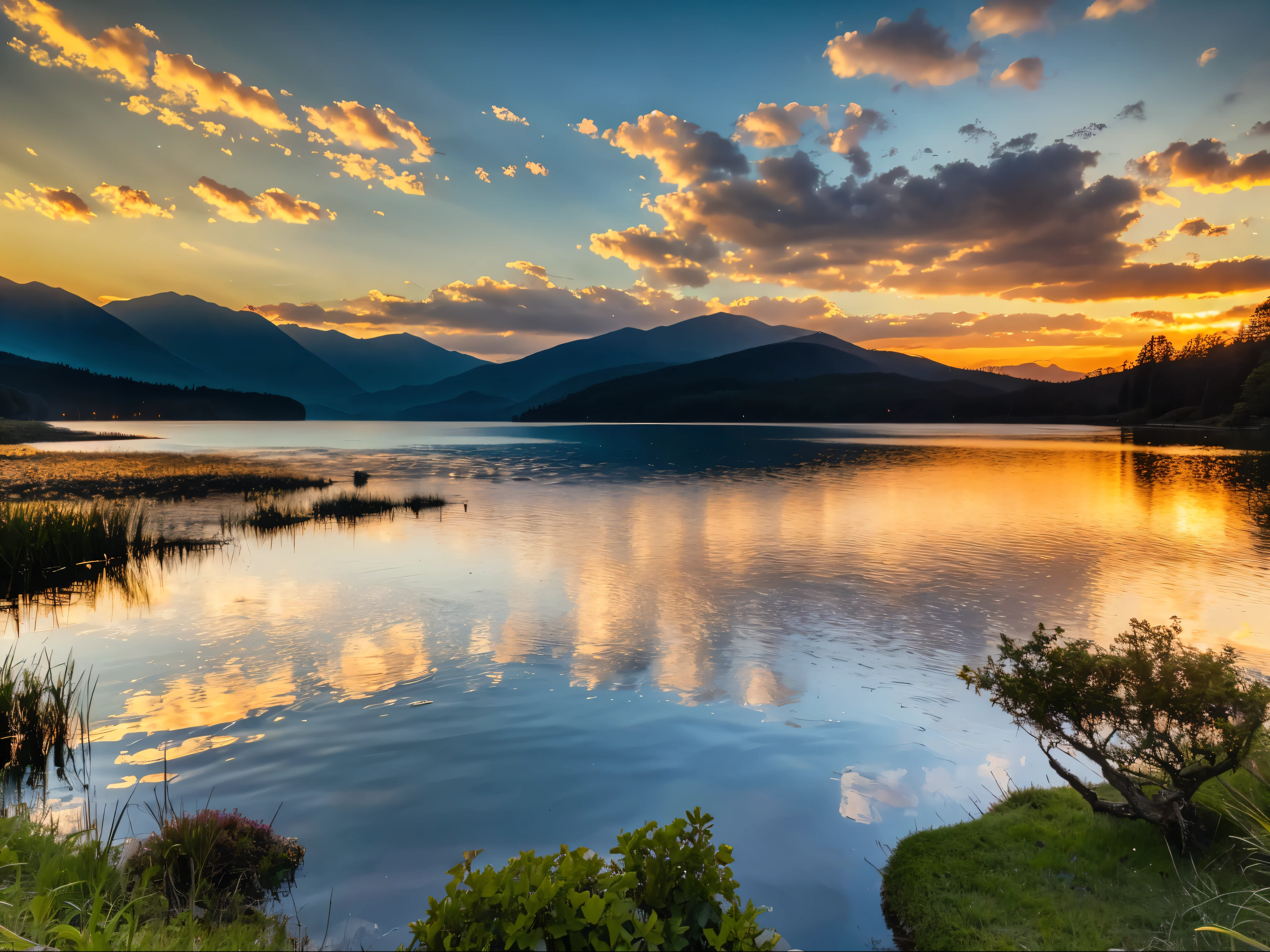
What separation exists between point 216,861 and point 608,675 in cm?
756

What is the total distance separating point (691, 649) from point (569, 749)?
17.9 ft

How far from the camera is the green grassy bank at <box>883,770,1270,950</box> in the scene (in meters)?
5.52

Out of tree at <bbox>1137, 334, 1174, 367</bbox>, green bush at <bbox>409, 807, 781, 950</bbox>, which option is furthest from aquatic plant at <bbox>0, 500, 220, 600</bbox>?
tree at <bbox>1137, 334, 1174, 367</bbox>

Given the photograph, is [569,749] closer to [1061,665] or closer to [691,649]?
[691,649]

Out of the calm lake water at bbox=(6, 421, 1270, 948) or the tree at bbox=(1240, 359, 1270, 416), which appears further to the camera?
the tree at bbox=(1240, 359, 1270, 416)

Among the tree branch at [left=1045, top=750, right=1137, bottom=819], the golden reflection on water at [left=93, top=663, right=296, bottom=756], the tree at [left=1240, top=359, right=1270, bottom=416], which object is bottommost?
the golden reflection on water at [left=93, top=663, right=296, bottom=756]

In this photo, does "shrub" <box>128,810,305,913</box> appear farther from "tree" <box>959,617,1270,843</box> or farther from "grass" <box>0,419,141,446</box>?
"grass" <box>0,419,141,446</box>

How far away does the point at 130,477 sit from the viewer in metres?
43.8

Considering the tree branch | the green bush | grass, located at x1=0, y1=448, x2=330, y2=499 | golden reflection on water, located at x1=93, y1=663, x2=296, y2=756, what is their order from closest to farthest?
1. the green bush
2. the tree branch
3. golden reflection on water, located at x1=93, y1=663, x2=296, y2=756
4. grass, located at x1=0, y1=448, x2=330, y2=499

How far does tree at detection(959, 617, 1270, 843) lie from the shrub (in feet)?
27.8

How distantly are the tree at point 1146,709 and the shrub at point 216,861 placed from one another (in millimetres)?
8471

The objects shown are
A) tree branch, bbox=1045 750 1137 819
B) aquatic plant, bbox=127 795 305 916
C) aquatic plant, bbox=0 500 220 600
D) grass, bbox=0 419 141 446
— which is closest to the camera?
aquatic plant, bbox=127 795 305 916

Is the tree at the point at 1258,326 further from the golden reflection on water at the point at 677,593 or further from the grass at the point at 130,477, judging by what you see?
the grass at the point at 130,477

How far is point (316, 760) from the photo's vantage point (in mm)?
9266
